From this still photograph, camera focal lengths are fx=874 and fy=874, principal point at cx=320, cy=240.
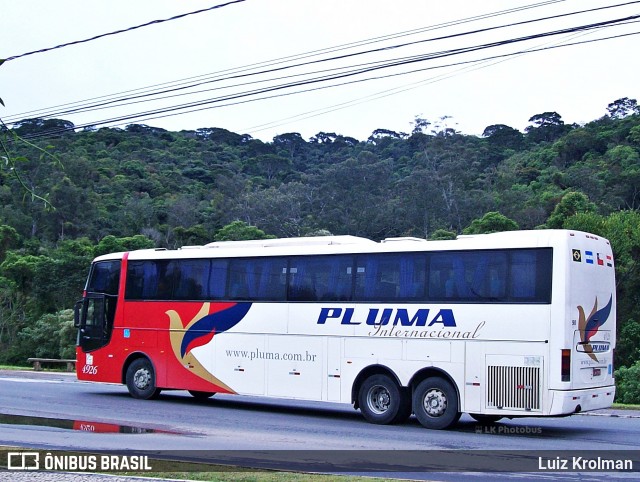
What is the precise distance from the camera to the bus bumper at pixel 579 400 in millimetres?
14398

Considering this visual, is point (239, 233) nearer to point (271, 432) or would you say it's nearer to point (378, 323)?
point (378, 323)

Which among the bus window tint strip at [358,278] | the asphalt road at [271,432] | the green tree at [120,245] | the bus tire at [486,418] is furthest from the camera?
the green tree at [120,245]

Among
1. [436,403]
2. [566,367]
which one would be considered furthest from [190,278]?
[566,367]

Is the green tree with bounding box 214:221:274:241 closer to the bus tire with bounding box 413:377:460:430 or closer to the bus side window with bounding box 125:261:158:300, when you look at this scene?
the bus side window with bounding box 125:261:158:300

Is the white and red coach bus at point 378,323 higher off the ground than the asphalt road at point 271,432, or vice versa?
the white and red coach bus at point 378,323

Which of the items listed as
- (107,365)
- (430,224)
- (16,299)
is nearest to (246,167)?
(430,224)

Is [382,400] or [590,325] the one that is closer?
[590,325]

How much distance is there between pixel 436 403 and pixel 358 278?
2.90m

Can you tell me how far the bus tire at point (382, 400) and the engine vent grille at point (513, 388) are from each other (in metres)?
1.87

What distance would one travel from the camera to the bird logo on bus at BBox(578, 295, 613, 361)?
1502 cm

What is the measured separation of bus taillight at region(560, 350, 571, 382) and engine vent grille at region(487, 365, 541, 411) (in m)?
0.41

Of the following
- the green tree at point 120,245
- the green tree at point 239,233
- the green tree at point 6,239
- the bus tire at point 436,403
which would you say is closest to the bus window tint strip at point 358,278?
the bus tire at point 436,403

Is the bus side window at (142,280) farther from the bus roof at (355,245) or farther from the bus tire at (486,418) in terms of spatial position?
the bus tire at (486,418)

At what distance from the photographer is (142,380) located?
20.5 metres
